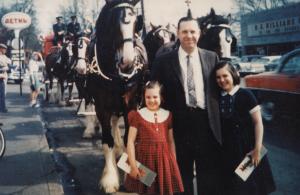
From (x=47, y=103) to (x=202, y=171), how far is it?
1308cm

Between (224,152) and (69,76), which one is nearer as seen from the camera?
(224,152)

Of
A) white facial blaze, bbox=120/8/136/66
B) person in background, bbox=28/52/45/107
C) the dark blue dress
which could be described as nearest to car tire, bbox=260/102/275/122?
white facial blaze, bbox=120/8/136/66

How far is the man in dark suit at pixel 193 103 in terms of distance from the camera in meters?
3.77

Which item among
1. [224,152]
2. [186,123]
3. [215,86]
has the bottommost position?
[224,152]

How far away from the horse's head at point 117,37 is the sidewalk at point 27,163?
175 cm

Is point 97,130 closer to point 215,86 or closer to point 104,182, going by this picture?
point 104,182

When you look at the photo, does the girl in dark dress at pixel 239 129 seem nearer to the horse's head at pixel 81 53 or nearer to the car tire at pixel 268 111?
the horse's head at pixel 81 53

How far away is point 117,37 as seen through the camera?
532cm

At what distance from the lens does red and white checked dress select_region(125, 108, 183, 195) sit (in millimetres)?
3822

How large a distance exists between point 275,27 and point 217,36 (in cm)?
3210

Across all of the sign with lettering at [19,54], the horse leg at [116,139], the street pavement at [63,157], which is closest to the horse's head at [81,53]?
the street pavement at [63,157]

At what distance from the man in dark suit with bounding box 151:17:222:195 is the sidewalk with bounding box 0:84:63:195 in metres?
2.26

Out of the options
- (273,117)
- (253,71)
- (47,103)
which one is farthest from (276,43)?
(273,117)

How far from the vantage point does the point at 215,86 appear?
12.6 feet
